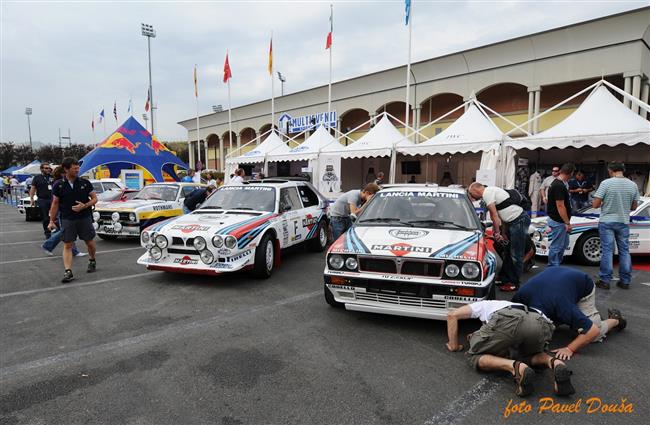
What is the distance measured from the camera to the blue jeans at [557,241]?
6.17 metres

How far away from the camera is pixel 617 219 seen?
5797 millimetres

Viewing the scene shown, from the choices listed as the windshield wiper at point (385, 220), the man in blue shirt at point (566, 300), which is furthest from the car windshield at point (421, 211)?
the man in blue shirt at point (566, 300)

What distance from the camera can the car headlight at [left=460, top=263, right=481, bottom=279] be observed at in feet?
12.7

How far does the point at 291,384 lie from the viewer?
3133mm

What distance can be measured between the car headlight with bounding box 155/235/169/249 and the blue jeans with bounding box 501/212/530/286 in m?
4.99

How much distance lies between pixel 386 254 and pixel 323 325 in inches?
42.6

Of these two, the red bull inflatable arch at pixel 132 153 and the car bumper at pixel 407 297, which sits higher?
the red bull inflatable arch at pixel 132 153

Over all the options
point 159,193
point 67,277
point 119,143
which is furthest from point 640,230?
point 119,143

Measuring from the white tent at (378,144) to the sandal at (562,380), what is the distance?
A: 10.5 meters

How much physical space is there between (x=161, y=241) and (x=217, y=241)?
922 millimetres

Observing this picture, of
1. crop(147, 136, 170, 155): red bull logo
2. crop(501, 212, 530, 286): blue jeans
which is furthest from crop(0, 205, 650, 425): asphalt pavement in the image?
crop(147, 136, 170, 155): red bull logo

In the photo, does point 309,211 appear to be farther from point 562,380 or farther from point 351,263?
point 562,380

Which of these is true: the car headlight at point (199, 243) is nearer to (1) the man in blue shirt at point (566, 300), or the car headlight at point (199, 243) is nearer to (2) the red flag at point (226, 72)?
(1) the man in blue shirt at point (566, 300)

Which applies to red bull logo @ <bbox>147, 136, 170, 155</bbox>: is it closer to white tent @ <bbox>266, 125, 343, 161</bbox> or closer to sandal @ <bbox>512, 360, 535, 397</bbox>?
white tent @ <bbox>266, 125, 343, 161</bbox>
